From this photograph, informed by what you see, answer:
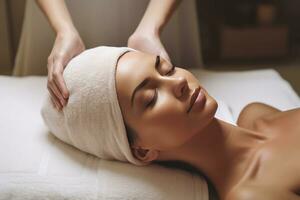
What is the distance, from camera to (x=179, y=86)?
1188 mm

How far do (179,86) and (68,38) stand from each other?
1.61 feet

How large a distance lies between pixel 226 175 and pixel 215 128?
14 centimetres

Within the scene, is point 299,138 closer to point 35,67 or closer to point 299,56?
point 35,67

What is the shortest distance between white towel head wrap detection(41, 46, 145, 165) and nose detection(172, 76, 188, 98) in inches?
6.1

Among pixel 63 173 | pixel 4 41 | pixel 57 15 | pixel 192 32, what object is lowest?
pixel 4 41

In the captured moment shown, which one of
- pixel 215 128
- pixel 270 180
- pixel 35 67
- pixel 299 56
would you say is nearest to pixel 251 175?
pixel 270 180

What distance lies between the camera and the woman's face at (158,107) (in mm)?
1162

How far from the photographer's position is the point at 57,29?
1.57m

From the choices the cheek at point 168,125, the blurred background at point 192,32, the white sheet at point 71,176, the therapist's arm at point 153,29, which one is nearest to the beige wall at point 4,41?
the blurred background at point 192,32

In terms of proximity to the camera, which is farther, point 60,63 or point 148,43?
point 148,43

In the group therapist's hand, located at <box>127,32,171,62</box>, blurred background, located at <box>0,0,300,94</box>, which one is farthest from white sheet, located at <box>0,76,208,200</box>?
blurred background, located at <box>0,0,300,94</box>

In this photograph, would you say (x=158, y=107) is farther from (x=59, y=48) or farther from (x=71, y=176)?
(x=59, y=48)

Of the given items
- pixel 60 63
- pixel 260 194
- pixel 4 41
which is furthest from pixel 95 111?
pixel 4 41

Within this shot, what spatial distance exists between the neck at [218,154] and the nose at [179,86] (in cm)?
14
